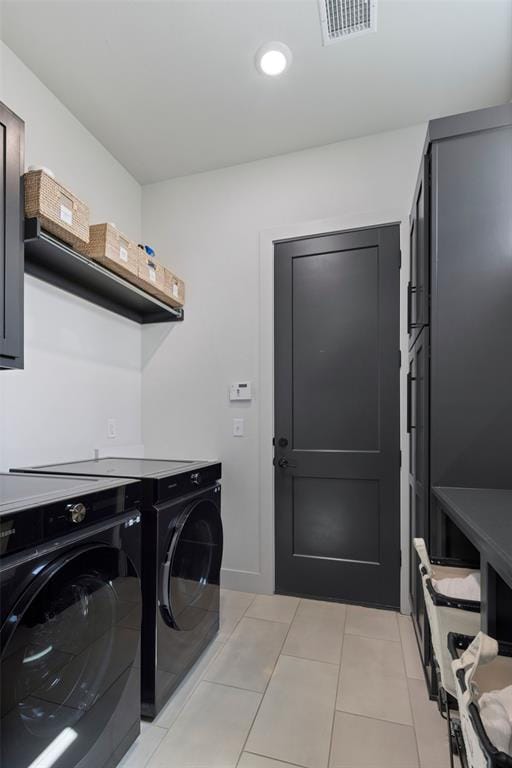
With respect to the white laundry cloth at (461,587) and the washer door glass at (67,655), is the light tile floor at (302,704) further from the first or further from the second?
the white laundry cloth at (461,587)

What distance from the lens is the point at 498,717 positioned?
630 mm

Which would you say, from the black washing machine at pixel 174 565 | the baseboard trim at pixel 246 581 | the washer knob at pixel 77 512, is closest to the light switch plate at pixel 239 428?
the black washing machine at pixel 174 565

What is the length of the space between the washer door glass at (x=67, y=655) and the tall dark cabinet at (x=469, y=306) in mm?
1215

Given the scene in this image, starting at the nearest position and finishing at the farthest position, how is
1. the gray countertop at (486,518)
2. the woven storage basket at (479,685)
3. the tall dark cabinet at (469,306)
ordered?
the woven storage basket at (479,685), the gray countertop at (486,518), the tall dark cabinet at (469,306)

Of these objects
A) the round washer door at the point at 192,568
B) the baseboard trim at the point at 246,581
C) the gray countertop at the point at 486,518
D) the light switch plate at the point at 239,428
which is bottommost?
the baseboard trim at the point at 246,581

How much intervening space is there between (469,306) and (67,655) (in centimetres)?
180

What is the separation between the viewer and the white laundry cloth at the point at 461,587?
1.15 metres

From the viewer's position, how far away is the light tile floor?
1324 millimetres

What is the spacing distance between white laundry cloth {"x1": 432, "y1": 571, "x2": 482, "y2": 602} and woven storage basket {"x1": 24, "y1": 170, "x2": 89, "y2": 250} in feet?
6.52

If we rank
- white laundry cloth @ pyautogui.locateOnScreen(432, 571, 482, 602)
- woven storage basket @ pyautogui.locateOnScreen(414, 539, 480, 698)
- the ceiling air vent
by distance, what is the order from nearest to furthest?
woven storage basket @ pyautogui.locateOnScreen(414, 539, 480, 698) → white laundry cloth @ pyautogui.locateOnScreen(432, 571, 482, 602) → the ceiling air vent

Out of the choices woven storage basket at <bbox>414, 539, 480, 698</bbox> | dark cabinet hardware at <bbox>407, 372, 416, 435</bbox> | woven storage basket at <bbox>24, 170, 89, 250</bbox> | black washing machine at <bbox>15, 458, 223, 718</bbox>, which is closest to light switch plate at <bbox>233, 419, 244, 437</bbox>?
black washing machine at <bbox>15, 458, 223, 718</bbox>

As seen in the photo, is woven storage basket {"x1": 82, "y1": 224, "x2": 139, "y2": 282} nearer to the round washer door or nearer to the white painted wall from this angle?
the white painted wall

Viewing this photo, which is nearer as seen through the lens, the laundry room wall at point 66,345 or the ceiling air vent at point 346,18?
the ceiling air vent at point 346,18

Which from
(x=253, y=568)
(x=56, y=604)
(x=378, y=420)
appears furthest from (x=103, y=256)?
(x=253, y=568)
